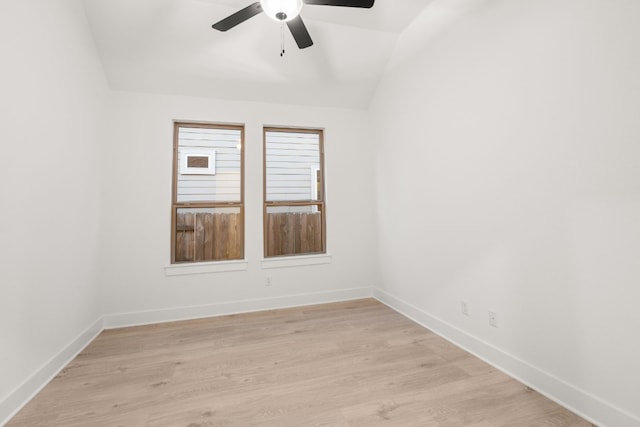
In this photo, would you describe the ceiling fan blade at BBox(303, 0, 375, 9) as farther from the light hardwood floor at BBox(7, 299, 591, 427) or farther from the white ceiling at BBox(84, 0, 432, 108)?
the light hardwood floor at BBox(7, 299, 591, 427)

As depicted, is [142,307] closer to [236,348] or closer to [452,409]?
[236,348]

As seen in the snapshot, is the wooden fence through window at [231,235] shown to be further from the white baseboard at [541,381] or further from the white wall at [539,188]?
the white baseboard at [541,381]

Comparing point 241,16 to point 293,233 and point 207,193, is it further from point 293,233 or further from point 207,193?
point 293,233

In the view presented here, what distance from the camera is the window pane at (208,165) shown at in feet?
11.1

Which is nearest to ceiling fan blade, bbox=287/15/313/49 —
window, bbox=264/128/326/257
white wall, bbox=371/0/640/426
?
white wall, bbox=371/0/640/426

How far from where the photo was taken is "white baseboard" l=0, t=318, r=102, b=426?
1585mm

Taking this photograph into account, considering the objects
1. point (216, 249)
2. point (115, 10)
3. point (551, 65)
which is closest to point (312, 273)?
point (216, 249)

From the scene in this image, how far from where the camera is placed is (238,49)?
2961 millimetres

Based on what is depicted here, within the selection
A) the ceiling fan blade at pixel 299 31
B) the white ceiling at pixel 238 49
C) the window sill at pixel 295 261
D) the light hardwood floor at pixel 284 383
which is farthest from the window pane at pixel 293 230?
the ceiling fan blade at pixel 299 31

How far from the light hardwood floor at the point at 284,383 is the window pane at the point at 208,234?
35.9 inches

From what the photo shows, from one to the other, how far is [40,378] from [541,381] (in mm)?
3337

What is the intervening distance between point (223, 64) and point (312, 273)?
8.85 ft

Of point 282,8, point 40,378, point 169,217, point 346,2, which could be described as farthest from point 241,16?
point 40,378

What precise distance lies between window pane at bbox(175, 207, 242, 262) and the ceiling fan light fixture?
225 cm
